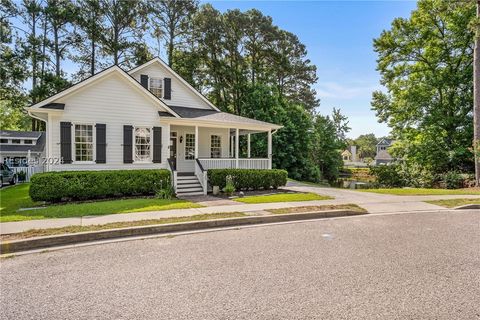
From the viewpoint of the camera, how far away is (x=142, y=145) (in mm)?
13359

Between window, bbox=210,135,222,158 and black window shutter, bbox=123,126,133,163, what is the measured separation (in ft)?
18.1

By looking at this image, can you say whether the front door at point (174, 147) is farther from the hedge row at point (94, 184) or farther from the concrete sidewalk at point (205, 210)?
the concrete sidewalk at point (205, 210)

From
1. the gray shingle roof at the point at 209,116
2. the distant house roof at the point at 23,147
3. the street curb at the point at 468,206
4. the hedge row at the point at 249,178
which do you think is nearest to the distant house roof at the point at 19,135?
the distant house roof at the point at 23,147

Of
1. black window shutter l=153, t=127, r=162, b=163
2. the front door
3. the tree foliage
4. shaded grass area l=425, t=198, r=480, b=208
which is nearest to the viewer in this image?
shaded grass area l=425, t=198, r=480, b=208

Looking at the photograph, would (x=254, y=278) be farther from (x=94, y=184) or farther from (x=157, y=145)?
(x=157, y=145)

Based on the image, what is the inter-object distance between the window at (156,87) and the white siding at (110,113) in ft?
13.2

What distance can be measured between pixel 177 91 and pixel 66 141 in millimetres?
7822

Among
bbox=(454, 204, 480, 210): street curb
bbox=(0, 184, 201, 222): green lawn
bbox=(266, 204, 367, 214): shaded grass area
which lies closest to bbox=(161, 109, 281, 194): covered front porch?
bbox=(0, 184, 201, 222): green lawn

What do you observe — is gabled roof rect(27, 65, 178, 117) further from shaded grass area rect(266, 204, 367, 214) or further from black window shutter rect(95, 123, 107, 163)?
shaded grass area rect(266, 204, 367, 214)

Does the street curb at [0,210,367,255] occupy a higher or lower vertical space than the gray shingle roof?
lower

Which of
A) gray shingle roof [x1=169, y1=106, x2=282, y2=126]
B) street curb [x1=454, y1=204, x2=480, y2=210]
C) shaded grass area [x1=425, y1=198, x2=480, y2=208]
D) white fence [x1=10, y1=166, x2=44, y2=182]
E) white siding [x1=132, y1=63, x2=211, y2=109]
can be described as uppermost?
white siding [x1=132, y1=63, x2=211, y2=109]

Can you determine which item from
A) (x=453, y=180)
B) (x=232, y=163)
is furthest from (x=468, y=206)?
(x=453, y=180)

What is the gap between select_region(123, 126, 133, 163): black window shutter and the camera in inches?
504

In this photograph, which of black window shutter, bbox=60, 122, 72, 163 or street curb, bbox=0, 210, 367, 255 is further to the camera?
black window shutter, bbox=60, 122, 72, 163
